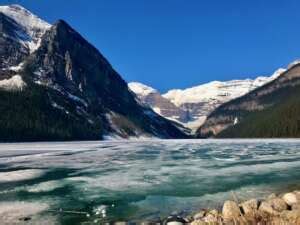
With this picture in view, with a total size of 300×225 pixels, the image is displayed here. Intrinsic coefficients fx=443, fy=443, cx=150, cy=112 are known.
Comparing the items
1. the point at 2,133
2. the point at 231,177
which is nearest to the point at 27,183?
the point at 231,177

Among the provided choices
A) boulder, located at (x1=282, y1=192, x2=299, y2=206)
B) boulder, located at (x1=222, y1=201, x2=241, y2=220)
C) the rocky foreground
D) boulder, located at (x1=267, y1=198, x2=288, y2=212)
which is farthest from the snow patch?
boulder, located at (x1=282, y1=192, x2=299, y2=206)

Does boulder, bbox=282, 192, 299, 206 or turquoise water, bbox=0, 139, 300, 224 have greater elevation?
boulder, bbox=282, 192, 299, 206

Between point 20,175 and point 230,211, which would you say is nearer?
point 230,211

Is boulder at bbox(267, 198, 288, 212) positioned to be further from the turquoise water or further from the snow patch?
the snow patch

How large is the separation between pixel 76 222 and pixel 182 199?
9.26 meters

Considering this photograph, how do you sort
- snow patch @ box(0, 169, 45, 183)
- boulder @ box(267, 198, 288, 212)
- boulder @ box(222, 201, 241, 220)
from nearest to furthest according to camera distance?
boulder @ box(222, 201, 241, 220) → boulder @ box(267, 198, 288, 212) → snow patch @ box(0, 169, 45, 183)

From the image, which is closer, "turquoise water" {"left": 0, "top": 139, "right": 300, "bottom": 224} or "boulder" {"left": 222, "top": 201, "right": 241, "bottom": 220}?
"boulder" {"left": 222, "top": 201, "right": 241, "bottom": 220}

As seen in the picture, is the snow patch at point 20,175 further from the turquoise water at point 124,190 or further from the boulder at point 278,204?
the boulder at point 278,204

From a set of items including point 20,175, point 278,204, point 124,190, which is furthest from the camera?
point 20,175

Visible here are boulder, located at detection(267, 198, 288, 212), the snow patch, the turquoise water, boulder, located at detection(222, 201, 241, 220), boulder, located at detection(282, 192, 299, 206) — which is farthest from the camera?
the snow patch

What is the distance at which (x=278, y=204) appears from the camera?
24.0m

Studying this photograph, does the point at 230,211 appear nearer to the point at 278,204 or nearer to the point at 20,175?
the point at 278,204

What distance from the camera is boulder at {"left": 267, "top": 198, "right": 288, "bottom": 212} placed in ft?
77.3

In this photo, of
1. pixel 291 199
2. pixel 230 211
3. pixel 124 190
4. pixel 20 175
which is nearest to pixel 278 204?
pixel 291 199
